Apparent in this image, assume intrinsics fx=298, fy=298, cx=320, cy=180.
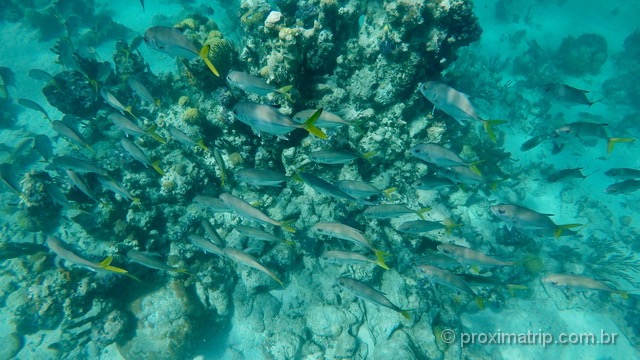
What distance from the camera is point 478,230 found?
8.10 m

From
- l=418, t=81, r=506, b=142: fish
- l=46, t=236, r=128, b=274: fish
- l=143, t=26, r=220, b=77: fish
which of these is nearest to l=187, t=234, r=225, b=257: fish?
l=46, t=236, r=128, b=274: fish

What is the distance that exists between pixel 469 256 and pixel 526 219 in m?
1.05

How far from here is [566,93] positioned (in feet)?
23.2

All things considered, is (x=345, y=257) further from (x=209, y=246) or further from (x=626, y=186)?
(x=626, y=186)

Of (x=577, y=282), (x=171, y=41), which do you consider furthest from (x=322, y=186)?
(x=577, y=282)

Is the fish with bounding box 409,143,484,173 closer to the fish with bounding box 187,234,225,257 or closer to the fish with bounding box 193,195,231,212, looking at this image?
the fish with bounding box 193,195,231,212

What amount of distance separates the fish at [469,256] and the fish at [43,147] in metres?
10.5

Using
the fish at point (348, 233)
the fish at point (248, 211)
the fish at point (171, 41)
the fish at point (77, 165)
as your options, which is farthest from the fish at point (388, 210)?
the fish at point (77, 165)

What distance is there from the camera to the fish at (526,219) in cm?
470

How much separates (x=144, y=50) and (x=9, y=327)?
10.3 meters

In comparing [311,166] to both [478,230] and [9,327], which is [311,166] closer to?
[478,230]

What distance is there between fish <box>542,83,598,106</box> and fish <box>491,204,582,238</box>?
155 inches

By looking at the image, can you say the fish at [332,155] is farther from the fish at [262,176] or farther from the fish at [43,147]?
the fish at [43,147]

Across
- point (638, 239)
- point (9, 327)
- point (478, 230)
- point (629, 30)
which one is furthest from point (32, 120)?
point (629, 30)
